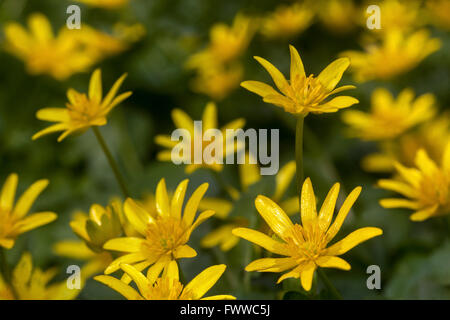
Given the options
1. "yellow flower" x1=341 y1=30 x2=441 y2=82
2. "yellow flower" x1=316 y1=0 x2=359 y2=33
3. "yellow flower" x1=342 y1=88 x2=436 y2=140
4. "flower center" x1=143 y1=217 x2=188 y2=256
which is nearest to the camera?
"flower center" x1=143 y1=217 x2=188 y2=256

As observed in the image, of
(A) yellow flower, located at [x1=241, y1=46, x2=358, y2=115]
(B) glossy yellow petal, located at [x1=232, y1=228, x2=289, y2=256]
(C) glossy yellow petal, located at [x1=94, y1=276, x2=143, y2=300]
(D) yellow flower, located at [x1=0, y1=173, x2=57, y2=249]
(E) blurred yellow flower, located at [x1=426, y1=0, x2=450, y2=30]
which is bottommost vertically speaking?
(C) glossy yellow petal, located at [x1=94, y1=276, x2=143, y2=300]

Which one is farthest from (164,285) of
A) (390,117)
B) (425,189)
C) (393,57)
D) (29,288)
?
(393,57)

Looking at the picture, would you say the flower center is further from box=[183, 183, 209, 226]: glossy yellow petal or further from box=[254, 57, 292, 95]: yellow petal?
box=[254, 57, 292, 95]: yellow petal

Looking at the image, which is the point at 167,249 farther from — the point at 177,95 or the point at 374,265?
the point at 177,95

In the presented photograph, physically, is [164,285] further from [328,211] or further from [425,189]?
[425,189]

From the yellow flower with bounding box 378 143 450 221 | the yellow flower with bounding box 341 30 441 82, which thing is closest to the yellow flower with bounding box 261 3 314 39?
the yellow flower with bounding box 341 30 441 82

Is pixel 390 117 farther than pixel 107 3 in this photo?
No

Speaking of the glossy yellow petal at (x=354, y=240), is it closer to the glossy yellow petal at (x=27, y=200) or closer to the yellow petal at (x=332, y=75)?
the yellow petal at (x=332, y=75)

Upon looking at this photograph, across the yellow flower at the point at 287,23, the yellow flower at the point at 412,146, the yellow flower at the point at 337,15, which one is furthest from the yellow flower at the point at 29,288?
the yellow flower at the point at 337,15
